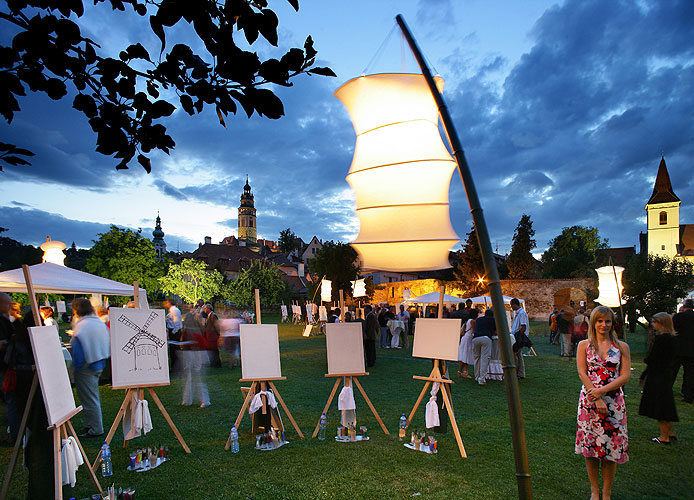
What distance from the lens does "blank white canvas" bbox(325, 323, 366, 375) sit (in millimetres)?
5957

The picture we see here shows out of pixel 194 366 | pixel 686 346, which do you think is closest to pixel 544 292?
pixel 686 346

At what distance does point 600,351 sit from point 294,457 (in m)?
3.39

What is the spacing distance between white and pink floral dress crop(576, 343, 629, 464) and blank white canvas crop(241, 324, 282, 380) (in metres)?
3.53

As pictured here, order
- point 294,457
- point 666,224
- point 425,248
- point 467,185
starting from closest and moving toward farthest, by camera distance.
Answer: point 467,185, point 425,248, point 294,457, point 666,224

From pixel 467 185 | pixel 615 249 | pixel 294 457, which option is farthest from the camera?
pixel 615 249

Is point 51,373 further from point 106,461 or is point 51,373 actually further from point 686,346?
point 686,346

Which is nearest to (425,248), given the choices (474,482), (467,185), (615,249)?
(467,185)

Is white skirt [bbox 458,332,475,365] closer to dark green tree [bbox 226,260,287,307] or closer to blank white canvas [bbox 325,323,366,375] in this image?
blank white canvas [bbox 325,323,366,375]

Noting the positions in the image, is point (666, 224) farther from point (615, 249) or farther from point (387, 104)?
point (387, 104)

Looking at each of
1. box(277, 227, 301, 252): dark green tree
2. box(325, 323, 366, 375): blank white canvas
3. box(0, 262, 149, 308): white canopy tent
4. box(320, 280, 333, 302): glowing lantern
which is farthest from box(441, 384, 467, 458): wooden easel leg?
box(277, 227, 301, 252): dark green tree

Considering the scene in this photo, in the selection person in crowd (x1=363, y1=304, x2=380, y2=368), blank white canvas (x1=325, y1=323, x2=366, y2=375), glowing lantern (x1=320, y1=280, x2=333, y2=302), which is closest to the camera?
blank white canvas (x1=325, y1=323, x2=366, y2=375)

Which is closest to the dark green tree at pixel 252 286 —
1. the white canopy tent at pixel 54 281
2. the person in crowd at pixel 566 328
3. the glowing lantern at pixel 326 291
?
the glowing lantern at pixel 326 291

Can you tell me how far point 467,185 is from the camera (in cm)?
151

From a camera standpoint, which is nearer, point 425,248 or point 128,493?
point 425,248
